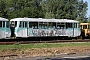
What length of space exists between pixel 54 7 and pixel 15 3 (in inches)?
608

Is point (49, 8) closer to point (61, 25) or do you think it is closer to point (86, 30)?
point (86, 30)

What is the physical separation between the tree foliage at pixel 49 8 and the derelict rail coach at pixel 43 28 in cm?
3295

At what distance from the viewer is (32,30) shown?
3225 centimetres

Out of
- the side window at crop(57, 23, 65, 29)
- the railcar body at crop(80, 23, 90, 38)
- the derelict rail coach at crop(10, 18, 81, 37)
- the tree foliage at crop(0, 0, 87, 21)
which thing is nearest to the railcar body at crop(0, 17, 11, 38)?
the derelict rail coach at crop(10, 18, 81, 37)

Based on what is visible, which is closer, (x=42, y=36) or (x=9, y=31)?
(x=9, y=31)

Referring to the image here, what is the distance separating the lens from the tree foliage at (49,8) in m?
76.4

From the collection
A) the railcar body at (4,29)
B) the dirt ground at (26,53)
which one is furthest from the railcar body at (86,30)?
the dirt ground at (26,53)

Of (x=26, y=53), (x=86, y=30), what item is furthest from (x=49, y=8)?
(x=26, y=53)

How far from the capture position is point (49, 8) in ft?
298

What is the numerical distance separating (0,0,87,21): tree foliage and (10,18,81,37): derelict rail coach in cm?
3295

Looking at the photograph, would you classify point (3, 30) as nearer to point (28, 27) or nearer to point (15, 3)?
point (28, 27)

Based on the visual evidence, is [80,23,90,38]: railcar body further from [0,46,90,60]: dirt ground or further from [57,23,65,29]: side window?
[0,46,90,60]: dirt ground

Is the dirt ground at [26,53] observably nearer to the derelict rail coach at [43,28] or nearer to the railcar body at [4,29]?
the railcar body at [4,29]

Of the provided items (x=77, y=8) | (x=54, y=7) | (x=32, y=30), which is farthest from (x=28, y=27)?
(x=77, y=8)
